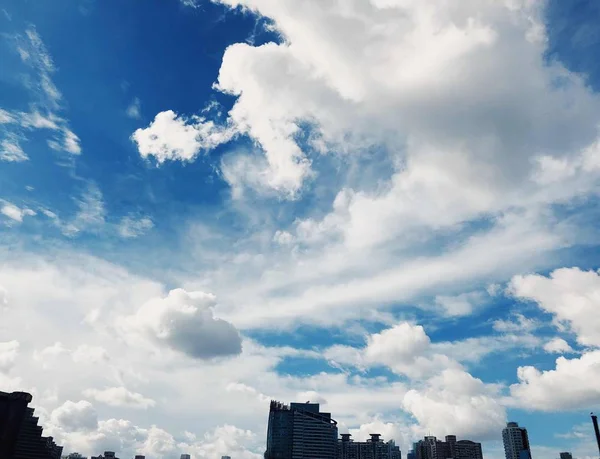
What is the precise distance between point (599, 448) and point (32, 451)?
18219 centimetres

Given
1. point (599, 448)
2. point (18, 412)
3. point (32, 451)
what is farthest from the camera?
point (32, 451)

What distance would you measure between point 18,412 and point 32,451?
455 feet

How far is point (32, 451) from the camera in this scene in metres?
174

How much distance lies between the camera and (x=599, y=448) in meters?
95.5

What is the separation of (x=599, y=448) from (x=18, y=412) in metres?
106

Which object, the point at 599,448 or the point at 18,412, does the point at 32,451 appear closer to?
the point at 18,412

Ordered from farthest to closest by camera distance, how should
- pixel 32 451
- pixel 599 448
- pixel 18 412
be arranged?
pixel 32 451 < pixel 599 448 < pixel 18 412

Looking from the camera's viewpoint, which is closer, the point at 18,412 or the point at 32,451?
the point at 18,412

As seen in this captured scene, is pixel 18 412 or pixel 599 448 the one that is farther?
pixel 599 448

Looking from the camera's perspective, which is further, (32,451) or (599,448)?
(32,451)

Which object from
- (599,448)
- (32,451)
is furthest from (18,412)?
(32,451)

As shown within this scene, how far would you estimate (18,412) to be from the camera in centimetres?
6359
